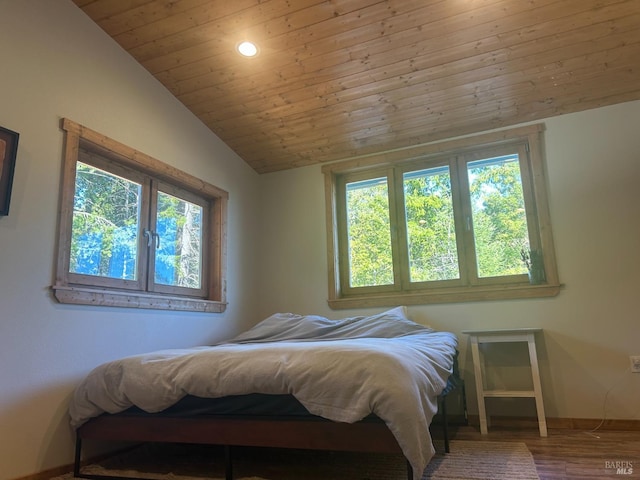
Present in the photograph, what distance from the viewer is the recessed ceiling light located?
9.20 ft

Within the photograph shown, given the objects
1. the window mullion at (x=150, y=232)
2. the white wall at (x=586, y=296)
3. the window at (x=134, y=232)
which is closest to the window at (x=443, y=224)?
the white wall at (x=586, y=296)

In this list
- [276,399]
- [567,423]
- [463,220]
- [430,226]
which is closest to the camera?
[276,399]

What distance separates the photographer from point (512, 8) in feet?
8.12

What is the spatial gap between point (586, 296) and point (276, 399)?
2.33m

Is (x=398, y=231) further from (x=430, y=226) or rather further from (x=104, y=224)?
(x=104, y=224)

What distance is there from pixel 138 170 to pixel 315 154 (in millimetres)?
1484

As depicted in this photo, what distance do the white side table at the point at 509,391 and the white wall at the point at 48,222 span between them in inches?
78.6

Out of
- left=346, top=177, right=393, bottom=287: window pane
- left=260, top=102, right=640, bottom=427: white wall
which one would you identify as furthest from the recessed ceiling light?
left=260, top=102, right=640, bottom=427: white wall

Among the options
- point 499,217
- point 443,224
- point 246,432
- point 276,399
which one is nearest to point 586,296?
point 499,217

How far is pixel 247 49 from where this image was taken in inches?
112

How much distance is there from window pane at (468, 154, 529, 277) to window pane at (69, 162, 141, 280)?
246cm

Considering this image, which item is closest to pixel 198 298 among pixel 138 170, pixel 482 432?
pixel 138 170

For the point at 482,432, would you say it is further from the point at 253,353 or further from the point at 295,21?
the point at 295,21

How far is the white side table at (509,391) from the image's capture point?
272cm
